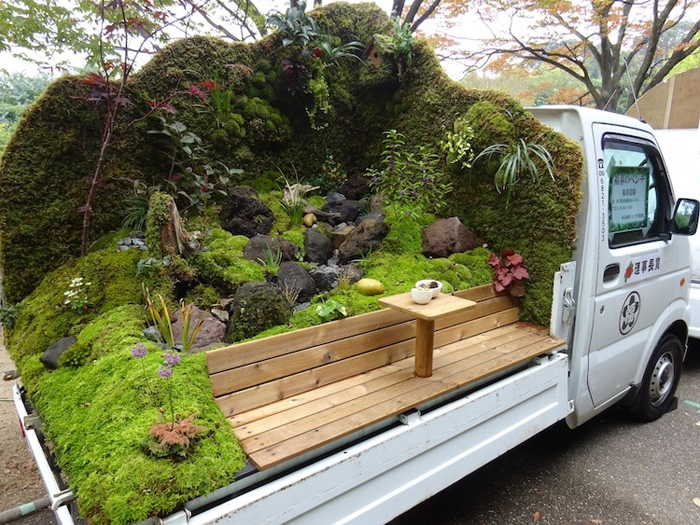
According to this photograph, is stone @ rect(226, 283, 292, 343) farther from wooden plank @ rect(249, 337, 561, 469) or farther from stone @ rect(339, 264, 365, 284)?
wooden plank @ rect(249, 337, 561, 469)

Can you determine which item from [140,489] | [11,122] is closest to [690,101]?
[140,489]

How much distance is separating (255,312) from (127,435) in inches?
33.0

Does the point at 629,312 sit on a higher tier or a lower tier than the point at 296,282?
lower

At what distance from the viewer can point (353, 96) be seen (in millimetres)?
4242

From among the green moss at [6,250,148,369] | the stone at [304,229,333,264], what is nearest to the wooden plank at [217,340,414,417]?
the green moss at [6,250,148,369]

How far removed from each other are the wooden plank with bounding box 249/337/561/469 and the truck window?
961 millimetres

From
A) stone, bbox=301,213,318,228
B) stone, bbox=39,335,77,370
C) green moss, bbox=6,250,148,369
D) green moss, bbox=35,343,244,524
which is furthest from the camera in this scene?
stone, bbox=301,213,318,228

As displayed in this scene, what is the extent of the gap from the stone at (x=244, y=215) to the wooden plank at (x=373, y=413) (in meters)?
1.90

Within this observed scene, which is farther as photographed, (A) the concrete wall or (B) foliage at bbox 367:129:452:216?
(A) the concrete wall

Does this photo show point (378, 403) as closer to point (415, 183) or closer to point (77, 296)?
point (77, 296)

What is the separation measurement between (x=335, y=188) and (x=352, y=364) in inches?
99.1

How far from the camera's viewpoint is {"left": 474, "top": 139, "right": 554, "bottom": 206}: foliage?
8.29 ft

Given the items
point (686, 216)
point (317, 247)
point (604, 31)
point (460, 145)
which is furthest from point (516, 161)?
point (604, 31)

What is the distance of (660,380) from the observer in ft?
10.2
